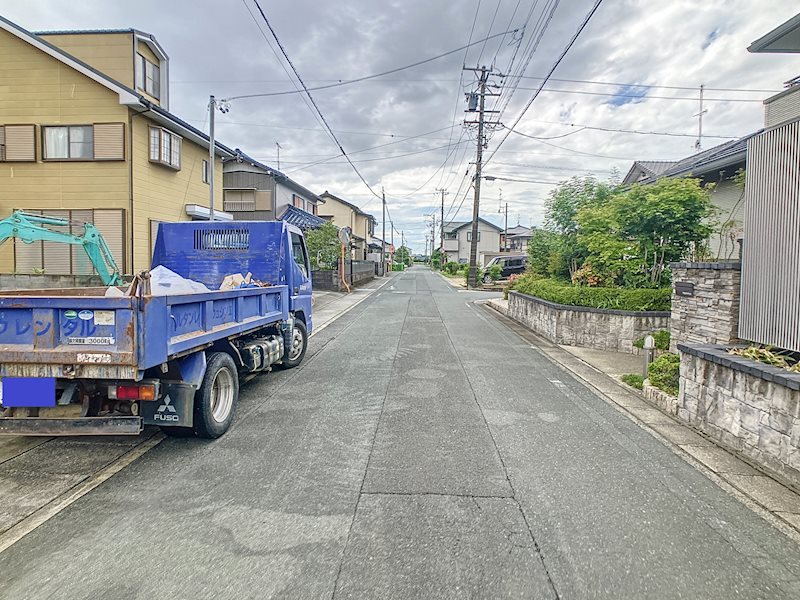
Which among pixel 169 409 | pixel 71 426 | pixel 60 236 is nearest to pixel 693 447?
pixel 169 409

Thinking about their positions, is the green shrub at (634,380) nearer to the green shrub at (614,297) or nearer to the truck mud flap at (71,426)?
the green shrub at (614,297)

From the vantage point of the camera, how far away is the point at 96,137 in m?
14.9

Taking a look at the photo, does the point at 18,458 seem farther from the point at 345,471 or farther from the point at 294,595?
the point at 294,595

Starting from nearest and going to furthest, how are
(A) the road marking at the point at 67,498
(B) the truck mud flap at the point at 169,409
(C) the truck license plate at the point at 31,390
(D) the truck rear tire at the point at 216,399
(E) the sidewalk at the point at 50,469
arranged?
(A) the road marking at the point at 67,498 < (E) the sidewalk at the point at 50,469 < (C) the truck license plate at the point at 31,390 < (B) the truck mud flap at the point at 169,409 < (D) the truck rear tire at the point at 216,399

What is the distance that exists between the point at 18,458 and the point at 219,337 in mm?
1959

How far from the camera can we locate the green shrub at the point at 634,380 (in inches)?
284

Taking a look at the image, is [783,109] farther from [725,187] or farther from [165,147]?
[165,147]

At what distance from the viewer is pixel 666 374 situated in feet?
21.8

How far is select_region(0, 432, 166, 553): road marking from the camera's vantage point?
10.2 feet

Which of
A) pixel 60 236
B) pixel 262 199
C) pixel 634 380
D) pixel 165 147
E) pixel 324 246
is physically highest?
pixel 262 199

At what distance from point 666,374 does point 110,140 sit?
52.7 ft

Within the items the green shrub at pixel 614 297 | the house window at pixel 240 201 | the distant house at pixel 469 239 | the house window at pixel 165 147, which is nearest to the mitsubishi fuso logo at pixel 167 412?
the green shrub at pixel 614 297

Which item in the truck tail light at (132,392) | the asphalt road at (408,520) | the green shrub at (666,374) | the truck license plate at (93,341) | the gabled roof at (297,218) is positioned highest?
the gabled roof at (297,218)

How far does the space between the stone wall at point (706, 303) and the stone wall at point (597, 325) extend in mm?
1980
